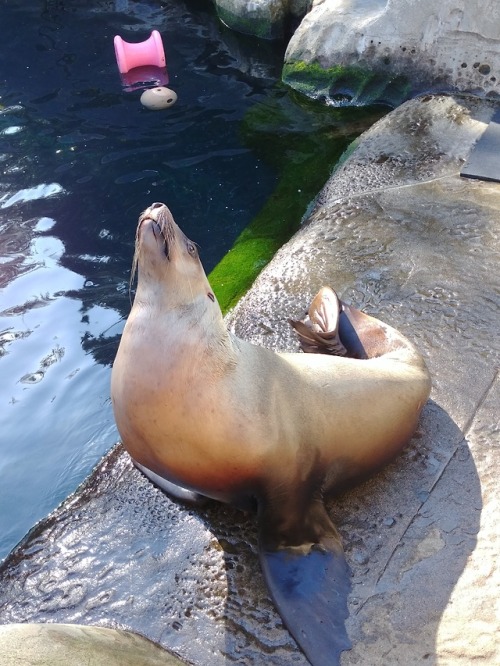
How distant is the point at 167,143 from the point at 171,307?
4717mm

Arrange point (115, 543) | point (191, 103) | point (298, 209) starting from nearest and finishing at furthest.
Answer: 1. point (115, 543)
2. point (298, 209)
3. point (191, 103)

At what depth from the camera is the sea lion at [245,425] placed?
108 inches

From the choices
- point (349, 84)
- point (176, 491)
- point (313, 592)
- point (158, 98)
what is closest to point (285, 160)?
point (349, 84)

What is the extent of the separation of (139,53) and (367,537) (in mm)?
6731

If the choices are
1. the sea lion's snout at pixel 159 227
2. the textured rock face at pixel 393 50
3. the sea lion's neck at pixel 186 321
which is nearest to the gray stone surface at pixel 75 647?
the sea lion's neck at pixel 186 321

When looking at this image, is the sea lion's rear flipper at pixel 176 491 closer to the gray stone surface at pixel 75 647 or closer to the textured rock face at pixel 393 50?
the gray stone surface at pixel 75 647

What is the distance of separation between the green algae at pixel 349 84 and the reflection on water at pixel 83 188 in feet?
1.68

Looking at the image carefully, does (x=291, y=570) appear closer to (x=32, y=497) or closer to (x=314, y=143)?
(x=32, y=497)

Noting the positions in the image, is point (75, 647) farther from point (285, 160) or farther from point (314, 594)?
point (285, 160)

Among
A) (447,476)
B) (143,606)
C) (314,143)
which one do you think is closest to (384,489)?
(447,476)

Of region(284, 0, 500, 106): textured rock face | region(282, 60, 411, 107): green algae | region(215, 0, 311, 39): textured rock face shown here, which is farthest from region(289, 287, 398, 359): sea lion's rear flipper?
region(215, 0, 311, 39): textured rock face

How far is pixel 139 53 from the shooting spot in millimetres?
8289

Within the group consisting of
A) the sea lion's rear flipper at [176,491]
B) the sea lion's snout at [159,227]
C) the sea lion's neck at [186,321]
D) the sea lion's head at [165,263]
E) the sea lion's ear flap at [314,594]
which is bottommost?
the sea lion's rear flipper at [176,491]

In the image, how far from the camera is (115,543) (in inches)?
121
